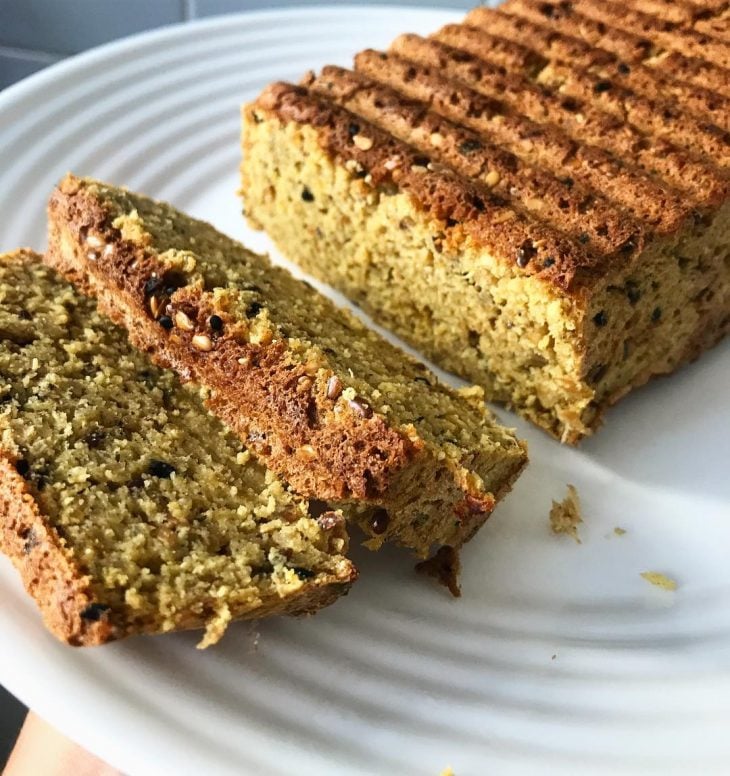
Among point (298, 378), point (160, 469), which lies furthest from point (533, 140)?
point (160, 469)

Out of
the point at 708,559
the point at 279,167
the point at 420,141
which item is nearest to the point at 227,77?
the point at 279,167

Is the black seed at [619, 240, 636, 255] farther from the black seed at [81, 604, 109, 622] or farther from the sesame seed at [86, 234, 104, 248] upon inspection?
the black seed at [81, 604, 109, 622]

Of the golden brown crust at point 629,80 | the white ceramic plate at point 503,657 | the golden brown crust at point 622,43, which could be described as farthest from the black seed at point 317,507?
the golden brown crust at point 622,43

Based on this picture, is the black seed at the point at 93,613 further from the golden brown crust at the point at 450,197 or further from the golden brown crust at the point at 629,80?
the golden brown crust at the point at 629,80

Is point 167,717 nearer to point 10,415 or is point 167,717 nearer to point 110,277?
point 10,415

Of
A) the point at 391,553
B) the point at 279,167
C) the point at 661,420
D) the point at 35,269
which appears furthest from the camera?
the point at 279,167

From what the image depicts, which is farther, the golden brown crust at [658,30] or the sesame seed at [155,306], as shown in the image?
the golden brown crust at [658,30]

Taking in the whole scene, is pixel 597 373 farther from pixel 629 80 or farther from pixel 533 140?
pixel 629 80
